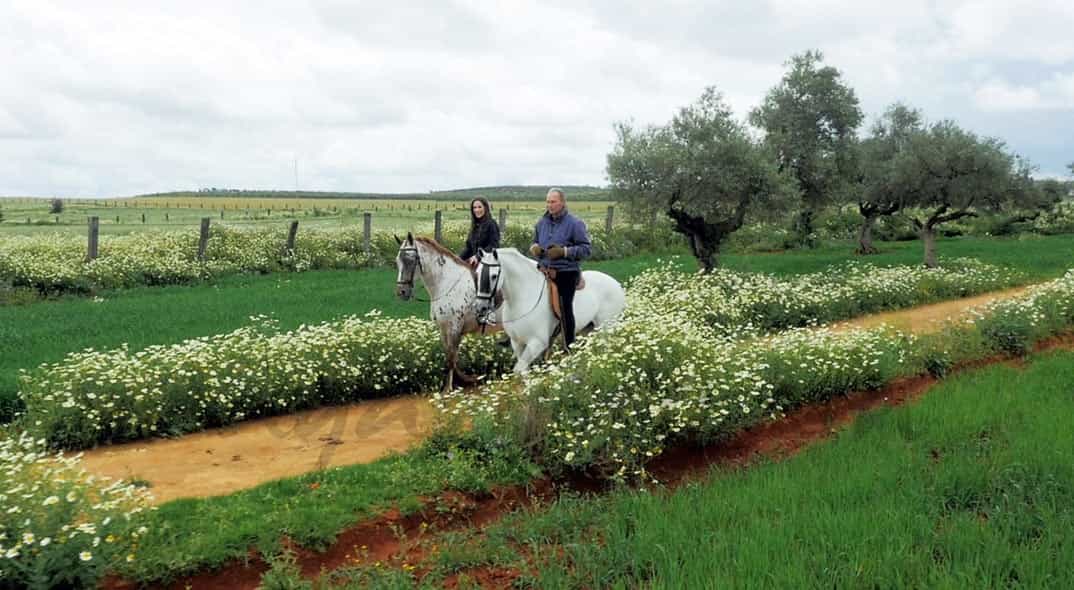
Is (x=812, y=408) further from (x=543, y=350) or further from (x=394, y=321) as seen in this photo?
(x=394, y=321)

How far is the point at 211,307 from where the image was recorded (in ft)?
54.8

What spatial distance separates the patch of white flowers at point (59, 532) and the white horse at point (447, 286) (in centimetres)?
507

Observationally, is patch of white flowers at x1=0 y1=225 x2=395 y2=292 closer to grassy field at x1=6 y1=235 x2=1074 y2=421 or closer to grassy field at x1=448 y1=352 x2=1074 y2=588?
grassy field at x1=6 y1=235 x2=1074 y2=421

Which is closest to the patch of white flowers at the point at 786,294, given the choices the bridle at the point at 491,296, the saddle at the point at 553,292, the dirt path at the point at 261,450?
the saddle at the point at 553,292

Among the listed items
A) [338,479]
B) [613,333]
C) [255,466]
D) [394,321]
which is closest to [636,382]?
[613,333]

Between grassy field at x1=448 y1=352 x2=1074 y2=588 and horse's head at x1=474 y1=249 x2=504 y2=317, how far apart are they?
11.1 ft

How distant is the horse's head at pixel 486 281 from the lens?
9.18 m

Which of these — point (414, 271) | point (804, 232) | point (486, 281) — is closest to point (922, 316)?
point (486, 281)

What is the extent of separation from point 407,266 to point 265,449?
289 centimetres

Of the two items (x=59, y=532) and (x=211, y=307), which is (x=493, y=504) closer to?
(x=59, y=532)

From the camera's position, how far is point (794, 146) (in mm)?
31484

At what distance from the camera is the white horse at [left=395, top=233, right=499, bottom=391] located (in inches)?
397

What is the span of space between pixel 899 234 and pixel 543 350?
35862 mm

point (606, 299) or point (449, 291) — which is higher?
point (449, 291)
